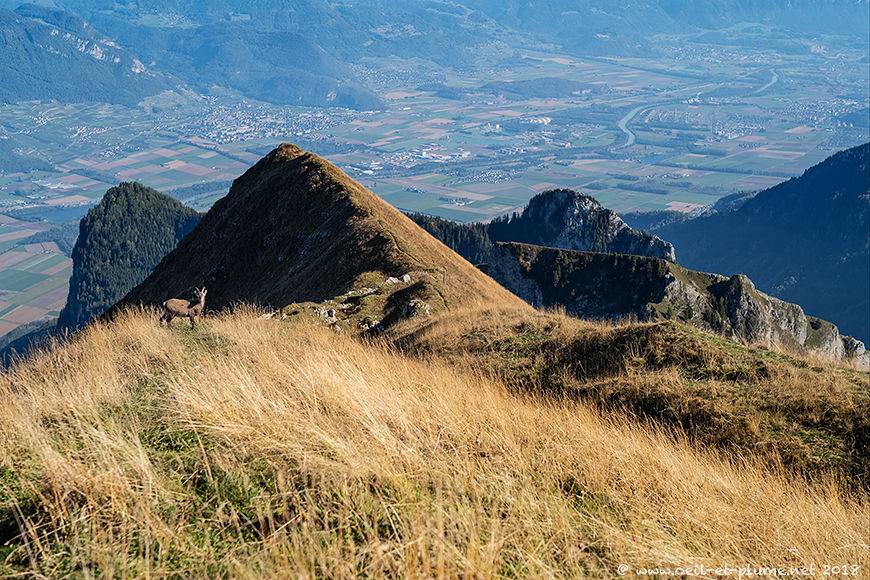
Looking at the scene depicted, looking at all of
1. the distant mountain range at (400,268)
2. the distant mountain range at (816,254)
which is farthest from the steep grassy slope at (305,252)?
the distant mountain range at (816,254)

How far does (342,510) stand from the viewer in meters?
5.15

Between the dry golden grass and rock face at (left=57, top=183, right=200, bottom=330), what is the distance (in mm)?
155460

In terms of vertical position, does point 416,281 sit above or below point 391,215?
below

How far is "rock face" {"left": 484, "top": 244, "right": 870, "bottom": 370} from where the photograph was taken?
199 feet

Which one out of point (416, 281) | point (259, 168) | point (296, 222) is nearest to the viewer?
point (416, 281)

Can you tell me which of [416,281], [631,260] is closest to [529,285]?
[631,260]

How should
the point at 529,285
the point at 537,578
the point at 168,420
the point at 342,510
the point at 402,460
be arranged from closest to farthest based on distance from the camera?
the point at 537,578 → the point at 342,510 → the point at 402,460 → the point at 168,420 → the point at 529,285

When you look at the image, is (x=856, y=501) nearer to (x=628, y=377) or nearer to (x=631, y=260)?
(x=628, y=377)

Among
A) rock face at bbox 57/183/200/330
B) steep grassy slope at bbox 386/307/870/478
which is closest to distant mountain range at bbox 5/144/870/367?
steep grassy slope at bbox 386/307/870/478

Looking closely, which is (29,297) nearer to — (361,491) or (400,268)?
(400,268)

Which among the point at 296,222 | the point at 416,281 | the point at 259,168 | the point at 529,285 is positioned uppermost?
the point at 259,168

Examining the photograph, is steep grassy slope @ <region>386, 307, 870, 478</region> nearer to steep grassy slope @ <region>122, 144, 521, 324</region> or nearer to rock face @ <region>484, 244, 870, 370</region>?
steep grassy slope @ <region>122, 144, 521, 324</region>

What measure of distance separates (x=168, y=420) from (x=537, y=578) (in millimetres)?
4798

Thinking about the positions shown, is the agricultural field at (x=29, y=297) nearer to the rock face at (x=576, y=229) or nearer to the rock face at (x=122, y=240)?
the rock face at (x=122, y=240)
